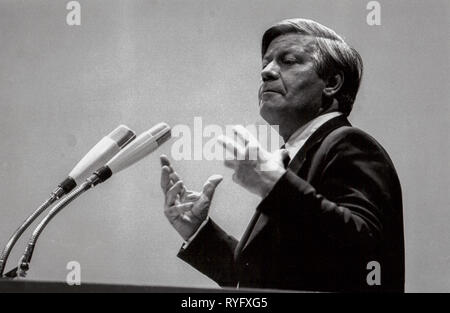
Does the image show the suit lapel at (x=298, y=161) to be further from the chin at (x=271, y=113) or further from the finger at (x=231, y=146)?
the finger at (x=231, y=146)

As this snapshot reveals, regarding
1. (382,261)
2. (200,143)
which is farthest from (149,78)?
(382,261)

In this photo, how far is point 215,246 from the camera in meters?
1.52

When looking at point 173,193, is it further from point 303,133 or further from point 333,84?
point 333,84

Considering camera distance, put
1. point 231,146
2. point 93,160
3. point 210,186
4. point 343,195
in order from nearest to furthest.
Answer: point 231,146 → point 343,195 → point 93,160 → point 210,186

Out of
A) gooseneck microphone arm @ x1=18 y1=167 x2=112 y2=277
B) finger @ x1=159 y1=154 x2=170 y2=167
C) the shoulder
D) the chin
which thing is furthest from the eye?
gooseneck microphone arm @ x1=18 y1=167 x2=112 y2=277

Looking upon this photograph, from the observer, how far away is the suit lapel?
56.2 inches

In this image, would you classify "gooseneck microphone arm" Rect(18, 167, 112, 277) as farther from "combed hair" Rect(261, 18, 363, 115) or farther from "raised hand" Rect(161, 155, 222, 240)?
"combed hair" Rect(261, 18, 363, 115)

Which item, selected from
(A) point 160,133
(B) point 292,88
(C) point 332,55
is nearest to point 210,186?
(A) point 160,133

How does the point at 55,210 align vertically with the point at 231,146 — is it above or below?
below

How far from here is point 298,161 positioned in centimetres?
143

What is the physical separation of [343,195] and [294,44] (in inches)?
15.7

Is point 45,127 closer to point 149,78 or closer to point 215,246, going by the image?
point 149,78

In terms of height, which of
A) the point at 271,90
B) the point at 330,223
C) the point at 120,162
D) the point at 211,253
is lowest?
the point at 211,253
